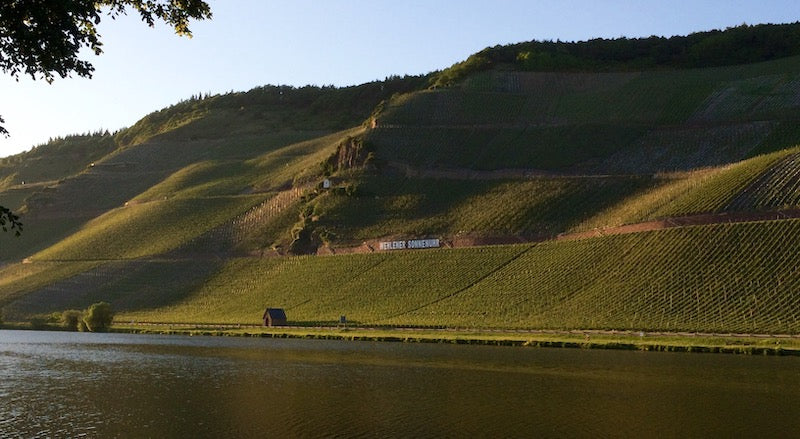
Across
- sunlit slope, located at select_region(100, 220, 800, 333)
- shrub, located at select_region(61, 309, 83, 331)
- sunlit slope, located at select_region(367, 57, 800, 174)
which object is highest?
sunlit slope, located at select_region(367, 57, 800, 174)

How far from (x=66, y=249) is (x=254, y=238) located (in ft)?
116

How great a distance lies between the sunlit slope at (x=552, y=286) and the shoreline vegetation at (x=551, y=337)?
2666mm

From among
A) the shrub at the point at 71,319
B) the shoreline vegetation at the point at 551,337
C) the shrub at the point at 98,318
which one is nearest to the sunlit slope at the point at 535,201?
the shoreline vegetation at the point at 551,337

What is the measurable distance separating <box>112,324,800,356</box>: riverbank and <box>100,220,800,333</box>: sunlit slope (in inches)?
133

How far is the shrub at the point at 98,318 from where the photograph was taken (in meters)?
107

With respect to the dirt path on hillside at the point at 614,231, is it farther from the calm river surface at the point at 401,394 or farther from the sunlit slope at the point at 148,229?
the calm river surface at the point at 401,394

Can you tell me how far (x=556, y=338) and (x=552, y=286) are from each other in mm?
19838

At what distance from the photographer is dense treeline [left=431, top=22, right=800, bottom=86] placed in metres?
178

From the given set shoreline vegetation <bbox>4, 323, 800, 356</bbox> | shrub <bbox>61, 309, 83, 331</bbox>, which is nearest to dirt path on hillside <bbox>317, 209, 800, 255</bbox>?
shoreline vegetation <bbox>4, 323, 800, 356</bbox>

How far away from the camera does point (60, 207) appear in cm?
17725

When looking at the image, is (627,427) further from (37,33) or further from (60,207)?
(60,207)

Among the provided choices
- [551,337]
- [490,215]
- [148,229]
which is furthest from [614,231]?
[148,229]

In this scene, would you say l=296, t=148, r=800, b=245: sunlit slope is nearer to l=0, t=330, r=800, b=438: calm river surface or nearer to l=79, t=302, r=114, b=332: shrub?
l=79, t=302, r=114, b=332: shrub

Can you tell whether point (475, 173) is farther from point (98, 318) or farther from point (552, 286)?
point (98, 318)
